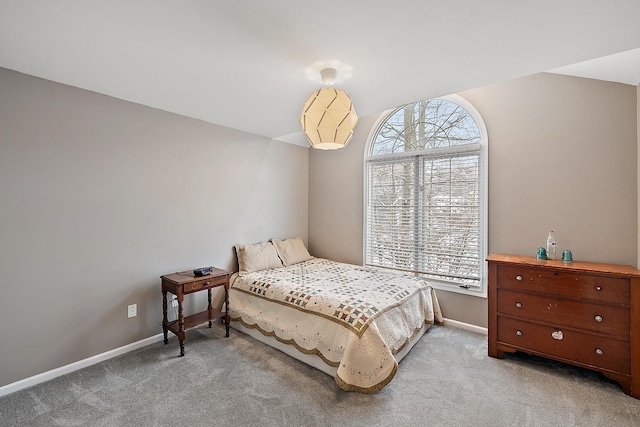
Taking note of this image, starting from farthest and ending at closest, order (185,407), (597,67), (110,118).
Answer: (110,118) → (597,67) → (185,407)

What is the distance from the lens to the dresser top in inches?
83.7

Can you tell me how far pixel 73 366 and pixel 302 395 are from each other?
1.93 metres

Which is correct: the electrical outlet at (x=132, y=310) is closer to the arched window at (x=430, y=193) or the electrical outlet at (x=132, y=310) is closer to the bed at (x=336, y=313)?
the bed at (x=336, y=313)

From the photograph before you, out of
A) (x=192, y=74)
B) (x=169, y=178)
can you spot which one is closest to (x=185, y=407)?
(x=169, y=178)

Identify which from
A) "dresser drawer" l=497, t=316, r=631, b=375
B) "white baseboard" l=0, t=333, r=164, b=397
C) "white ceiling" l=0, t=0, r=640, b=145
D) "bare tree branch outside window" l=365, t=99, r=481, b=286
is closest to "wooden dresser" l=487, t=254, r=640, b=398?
"dresser drawer" l=497, t=316, r=631, b=375

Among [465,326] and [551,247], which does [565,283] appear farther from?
→ [465,326]

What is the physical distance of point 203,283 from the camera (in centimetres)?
278

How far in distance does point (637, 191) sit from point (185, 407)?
389 centimetres

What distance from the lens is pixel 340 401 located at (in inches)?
78.0

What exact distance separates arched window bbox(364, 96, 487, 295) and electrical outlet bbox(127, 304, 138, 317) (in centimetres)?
278

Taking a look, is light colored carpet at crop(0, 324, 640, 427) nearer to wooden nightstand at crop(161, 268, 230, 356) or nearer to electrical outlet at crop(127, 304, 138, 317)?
wooden nightstand at crop(161, 268, 230, 356)

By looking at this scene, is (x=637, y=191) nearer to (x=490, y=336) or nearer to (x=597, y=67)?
(x=597, y=67)

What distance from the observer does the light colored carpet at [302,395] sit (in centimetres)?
182

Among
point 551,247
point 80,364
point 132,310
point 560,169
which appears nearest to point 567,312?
point 551,247
